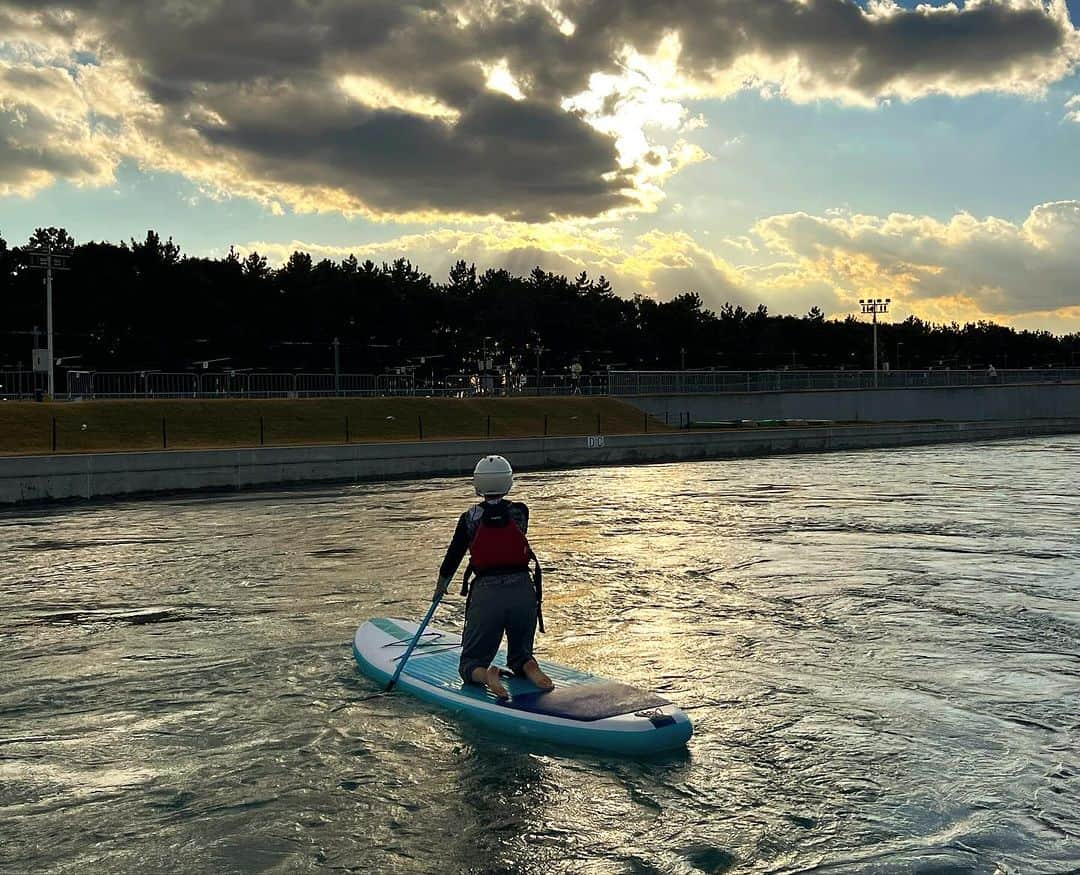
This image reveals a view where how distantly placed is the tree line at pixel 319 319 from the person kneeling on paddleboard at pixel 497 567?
193 feet

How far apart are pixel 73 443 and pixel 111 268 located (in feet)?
174

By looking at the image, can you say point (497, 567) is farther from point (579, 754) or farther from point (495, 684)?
point (579, 754)

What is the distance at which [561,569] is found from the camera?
60.6 feet

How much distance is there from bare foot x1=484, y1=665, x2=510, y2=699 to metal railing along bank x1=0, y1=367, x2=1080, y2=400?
159 feet

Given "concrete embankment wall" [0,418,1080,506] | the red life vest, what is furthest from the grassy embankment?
the red life vest

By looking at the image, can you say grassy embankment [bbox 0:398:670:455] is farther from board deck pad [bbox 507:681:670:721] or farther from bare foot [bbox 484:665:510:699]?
board deck pad [bbox 507:681:670:721]

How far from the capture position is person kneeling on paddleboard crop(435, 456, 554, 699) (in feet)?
29.0

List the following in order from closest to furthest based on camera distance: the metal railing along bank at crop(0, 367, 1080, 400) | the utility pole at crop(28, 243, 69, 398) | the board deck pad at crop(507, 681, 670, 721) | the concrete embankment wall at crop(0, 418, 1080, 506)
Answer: the board deck pad at crop(507, 681, 670, 721) < the concrete embankment wall at crop(0, 418, 1080, 506) < the utility pole at crop(28, 243, 69, 398) < the metal railing along bank at crop(0, 367, 1080, 400)

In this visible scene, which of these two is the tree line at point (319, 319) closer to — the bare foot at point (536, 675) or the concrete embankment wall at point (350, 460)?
the concrete embankment wall at point (350, 460)

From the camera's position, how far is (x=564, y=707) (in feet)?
28.9

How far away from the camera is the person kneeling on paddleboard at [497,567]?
8844 millimetres

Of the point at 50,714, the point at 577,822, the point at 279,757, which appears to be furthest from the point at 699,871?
the point at 50,714

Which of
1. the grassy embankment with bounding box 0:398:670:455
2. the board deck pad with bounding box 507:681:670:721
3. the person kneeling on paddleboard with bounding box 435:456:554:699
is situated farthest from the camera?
the grassy embankment with bounding box 0:398:670:455

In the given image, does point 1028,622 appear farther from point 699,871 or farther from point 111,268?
point 111,268
